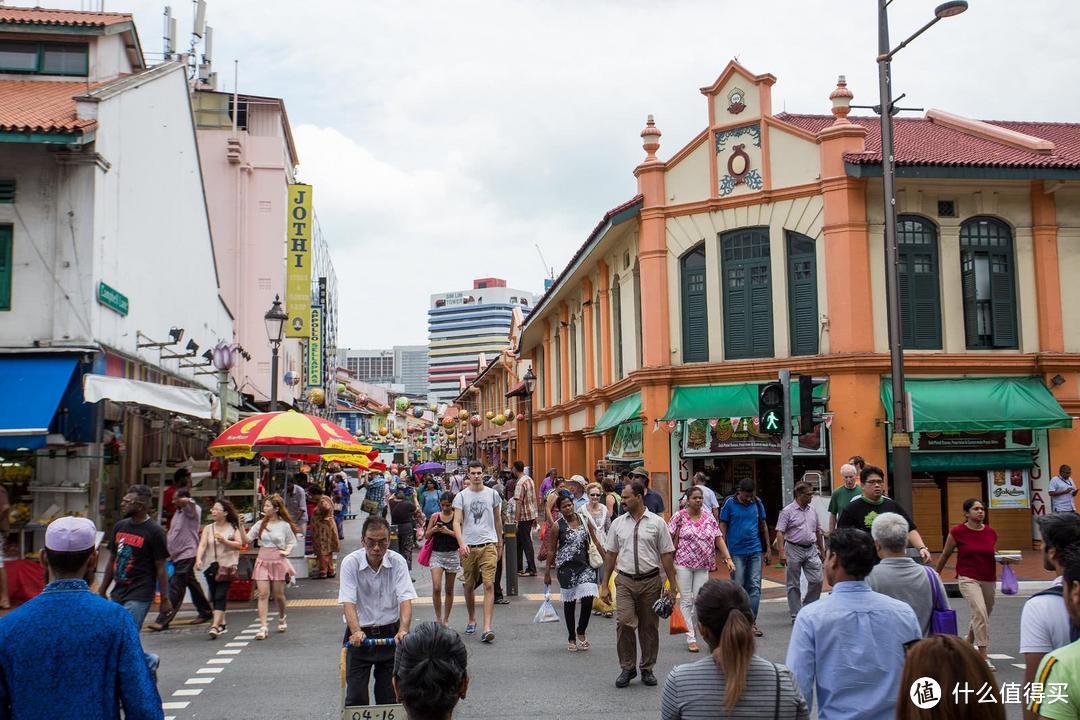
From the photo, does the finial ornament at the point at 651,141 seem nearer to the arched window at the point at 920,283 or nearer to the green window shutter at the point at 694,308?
the green window shutter at the point at 694,308

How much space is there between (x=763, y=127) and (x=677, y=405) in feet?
21.1

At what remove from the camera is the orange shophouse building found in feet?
65.3

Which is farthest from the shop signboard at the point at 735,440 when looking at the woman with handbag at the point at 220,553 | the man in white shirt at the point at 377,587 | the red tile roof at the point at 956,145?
the man in white shirt at the point at 377,587

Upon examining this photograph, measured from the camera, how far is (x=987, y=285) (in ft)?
67.8

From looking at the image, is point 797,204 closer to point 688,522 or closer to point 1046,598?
point 688,522

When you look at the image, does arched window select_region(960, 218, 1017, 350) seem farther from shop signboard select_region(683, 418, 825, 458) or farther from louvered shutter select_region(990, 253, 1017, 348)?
shop signboard select_region(683, 418, 825, 458)

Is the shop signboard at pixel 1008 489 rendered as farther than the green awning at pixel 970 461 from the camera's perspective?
Yes

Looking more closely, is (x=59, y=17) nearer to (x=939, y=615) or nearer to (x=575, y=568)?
(x=575, y=568)

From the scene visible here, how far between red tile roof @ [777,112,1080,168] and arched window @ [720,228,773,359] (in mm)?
2816

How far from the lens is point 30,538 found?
1469 centimetres

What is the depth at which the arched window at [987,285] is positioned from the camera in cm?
2059

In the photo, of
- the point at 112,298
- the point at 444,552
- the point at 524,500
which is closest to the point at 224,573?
the point at 444,552

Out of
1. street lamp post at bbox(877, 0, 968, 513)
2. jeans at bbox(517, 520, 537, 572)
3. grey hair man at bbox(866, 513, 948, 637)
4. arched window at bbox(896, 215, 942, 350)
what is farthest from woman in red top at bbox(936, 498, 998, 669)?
arched window at bbox(896, 215, 942, 350)

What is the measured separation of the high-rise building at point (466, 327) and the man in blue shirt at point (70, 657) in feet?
585
